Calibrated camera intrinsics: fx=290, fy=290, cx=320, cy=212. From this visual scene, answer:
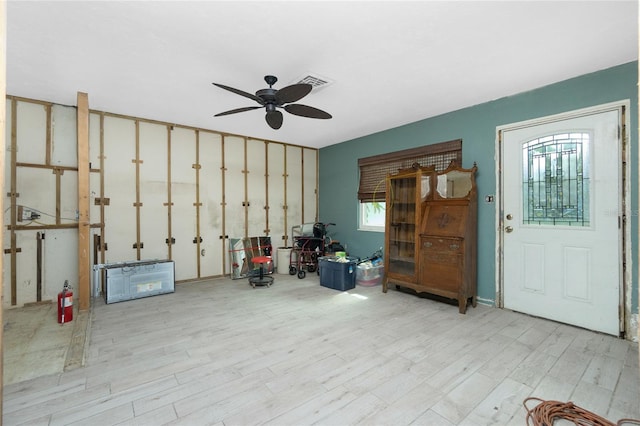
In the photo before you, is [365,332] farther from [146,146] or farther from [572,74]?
[146,146]

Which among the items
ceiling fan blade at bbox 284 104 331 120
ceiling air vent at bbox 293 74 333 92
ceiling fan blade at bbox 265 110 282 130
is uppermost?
ceiling air vent at bbox 293 74 333 92

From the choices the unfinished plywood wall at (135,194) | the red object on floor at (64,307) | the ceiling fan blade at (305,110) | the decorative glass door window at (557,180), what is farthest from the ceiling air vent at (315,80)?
the red object on floor at (64,307)

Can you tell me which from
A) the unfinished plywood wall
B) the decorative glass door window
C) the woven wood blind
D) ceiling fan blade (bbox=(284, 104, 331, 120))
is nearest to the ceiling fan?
ceiling fan blade (bbox=(284, 104, 331, 120))

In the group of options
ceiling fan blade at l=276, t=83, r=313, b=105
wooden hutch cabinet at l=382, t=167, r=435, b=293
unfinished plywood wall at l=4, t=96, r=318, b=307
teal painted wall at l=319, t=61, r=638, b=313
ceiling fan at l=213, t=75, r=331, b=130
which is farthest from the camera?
wooden hutch cabinet at l=382, t=167, r=435, b=293

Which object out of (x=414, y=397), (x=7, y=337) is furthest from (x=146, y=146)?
(x=414, y=397)

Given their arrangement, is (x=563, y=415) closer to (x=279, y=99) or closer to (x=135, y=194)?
(x=279, y=99)

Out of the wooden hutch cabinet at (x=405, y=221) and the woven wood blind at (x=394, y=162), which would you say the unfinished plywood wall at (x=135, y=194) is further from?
the wooden hutch cabinet at (x=405, y=221)

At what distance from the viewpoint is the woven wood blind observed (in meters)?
4.41

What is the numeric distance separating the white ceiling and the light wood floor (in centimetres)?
280

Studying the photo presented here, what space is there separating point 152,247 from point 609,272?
612 centimetres

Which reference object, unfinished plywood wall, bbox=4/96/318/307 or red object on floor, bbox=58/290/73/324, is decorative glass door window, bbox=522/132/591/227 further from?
red object on floor, bbox=58/290/73/324

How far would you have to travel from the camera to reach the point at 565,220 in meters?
3.34

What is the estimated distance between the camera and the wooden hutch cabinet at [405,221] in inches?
168

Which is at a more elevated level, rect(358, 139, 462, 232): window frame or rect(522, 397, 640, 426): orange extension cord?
rect(358, 139, 462, 232): window frame
